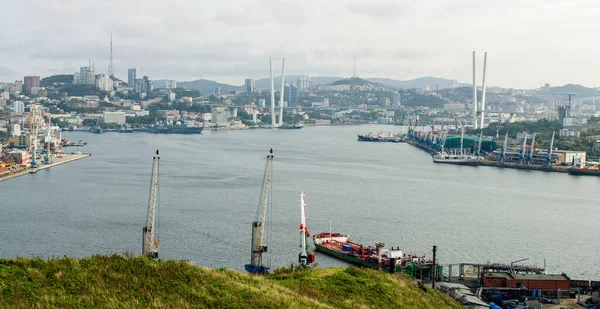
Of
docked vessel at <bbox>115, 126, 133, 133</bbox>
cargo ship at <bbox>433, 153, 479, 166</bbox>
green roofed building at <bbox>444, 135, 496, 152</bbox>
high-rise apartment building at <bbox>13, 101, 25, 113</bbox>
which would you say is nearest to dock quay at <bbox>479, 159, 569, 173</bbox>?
cargo ship at <bbox>433, 153, 479, 166</bbox>

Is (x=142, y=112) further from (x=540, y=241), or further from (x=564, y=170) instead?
(x=540, y=241)

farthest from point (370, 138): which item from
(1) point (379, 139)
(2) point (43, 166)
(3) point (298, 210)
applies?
(3) point (298, 210)

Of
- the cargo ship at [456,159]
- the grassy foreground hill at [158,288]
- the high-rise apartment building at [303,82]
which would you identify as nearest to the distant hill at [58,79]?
the high-rise apartment building at [303,82]

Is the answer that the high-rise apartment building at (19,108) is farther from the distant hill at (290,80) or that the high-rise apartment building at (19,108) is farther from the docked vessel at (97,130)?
the distant hill at (290,80)

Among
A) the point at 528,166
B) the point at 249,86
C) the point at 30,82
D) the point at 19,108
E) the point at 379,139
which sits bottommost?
the point at 528,166

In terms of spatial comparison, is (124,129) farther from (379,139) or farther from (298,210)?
(298,210)

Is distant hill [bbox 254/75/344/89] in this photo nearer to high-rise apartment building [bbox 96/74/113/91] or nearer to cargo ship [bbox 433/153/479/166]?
high-rise apartment building [bbox 96/74/113/91]
